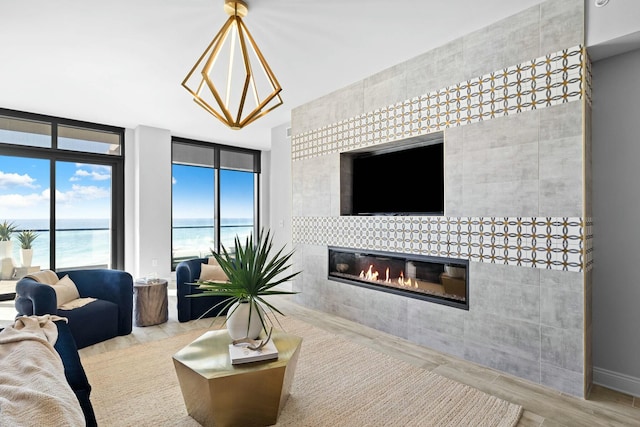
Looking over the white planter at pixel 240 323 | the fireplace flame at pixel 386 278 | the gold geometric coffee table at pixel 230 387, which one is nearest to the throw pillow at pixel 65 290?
the gold geometric coffee table at pixel 230 387

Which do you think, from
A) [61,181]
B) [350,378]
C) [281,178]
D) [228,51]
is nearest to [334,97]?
[228,51]

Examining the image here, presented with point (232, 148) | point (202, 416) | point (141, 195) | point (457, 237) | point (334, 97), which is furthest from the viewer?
point (232, 148)

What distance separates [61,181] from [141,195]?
1.12 meters

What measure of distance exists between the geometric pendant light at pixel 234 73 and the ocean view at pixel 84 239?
300 cm

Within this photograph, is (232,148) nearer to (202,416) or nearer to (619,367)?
(202,416)

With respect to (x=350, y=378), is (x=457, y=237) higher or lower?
higher

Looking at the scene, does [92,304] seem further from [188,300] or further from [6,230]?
[6,230]

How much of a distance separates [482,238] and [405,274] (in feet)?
3.05

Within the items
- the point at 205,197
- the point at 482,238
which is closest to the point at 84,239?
the point at 205,197

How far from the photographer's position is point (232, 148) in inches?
286

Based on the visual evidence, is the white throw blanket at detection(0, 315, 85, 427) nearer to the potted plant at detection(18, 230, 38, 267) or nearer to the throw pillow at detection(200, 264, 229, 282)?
the throw pillow at detection(200, 264, 229, 282)

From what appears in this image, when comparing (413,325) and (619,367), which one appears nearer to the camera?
(619,367)

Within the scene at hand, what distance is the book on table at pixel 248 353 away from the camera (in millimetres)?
1878

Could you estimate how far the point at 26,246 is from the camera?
4988mm
